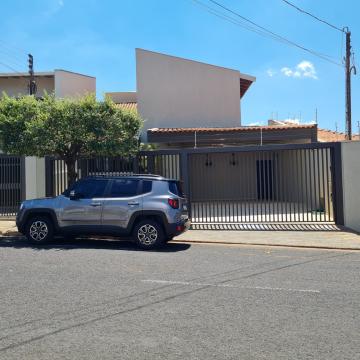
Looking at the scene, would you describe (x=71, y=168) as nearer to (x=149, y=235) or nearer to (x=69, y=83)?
(x=149, y=235)

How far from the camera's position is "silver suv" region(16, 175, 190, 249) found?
10578mm

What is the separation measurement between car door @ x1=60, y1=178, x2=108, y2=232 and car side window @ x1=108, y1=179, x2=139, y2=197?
235 millimetres

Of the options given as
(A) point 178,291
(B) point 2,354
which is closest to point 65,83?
(A) point 178,291

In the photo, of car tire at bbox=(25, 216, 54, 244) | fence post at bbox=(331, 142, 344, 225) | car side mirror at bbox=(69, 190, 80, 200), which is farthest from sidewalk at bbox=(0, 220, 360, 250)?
car side mirror at bbox=(69, 190, 80, 200)

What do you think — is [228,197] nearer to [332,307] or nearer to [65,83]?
[65,83]

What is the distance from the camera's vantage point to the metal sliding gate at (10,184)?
17266mm

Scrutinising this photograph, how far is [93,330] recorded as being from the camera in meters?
4.78

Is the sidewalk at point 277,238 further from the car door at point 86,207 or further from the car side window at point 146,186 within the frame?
the car door at point 86,207

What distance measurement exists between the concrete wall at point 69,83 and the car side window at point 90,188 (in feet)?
49.7

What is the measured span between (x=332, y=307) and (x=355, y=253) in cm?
512

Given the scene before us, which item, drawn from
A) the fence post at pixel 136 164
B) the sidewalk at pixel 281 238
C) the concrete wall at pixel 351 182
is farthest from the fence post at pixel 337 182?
the fence post at pixel 136 164

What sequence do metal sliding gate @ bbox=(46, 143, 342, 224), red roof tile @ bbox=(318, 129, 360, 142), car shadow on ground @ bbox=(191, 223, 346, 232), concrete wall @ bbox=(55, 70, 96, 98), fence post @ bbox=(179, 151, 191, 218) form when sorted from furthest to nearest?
concrete wall @ bbox=(55, 70, 96, 98), red roof tile @ bbox=(318, 129, 360, 142), fence post @ bbox=(179, 151, 191, 218), metal sliding gate @ bbox=(46, 143, 342, 224), car shadow on ground @ bbox=(191, 223, 346, 232)

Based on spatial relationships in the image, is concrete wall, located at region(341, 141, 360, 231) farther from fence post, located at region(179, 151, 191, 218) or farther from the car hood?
the car hood

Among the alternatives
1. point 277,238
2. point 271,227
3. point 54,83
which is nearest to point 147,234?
point 277,238
